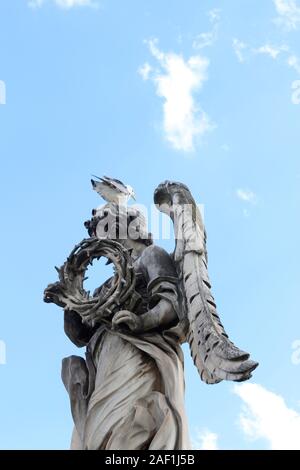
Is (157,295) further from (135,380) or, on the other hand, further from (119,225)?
(119,225)

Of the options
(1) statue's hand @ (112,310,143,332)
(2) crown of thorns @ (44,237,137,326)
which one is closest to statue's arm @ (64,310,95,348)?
(2) crown of thorns @ (44,237,137,326)

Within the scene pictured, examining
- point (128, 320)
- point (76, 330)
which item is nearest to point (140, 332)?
point (128, 320)

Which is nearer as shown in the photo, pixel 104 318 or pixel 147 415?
pixel 147 415

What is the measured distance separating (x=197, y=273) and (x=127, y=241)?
1.27 metres

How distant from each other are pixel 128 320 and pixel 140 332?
182 mm

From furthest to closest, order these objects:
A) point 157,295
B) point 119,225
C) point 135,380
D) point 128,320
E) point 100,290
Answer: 1. point 119,225
2. point 100,290
3. point 157,295
4. point 128,320
5. point 135,380

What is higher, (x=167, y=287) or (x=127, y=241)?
(x=127, y=241)

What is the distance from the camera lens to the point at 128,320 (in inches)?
270

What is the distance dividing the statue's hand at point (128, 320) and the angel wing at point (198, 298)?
42 centimetres

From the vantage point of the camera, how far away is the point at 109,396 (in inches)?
259

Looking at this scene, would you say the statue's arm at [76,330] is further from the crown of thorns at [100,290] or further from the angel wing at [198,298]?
the angel wing at [198,298]
